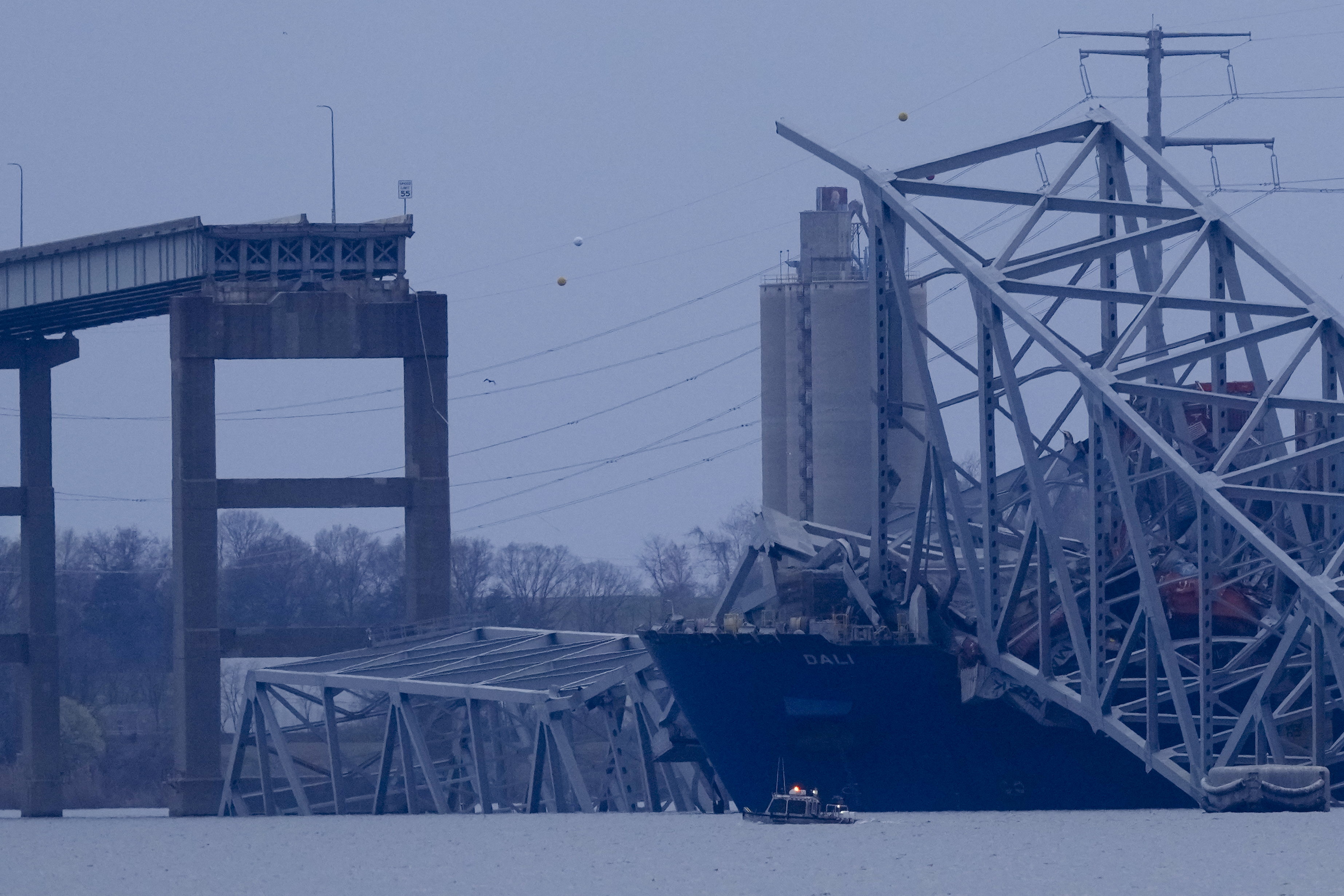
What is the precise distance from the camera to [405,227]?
94.4 meters

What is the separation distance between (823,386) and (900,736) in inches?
2659

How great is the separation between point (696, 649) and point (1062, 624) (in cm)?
904

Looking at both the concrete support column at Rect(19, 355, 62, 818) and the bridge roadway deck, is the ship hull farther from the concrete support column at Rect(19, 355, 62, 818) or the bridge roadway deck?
the concrete support column at Rect(19, 355, 62, 818)

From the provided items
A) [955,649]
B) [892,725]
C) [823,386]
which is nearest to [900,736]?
[892,725]

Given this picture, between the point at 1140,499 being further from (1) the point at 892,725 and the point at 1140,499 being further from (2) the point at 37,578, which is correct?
(2) the point at 37,578

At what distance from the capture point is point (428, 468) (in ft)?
303

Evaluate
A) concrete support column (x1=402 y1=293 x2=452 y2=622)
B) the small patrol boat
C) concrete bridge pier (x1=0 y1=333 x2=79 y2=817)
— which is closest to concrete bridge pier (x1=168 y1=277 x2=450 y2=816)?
concrete support column (x1=402 y1=293 x2=452 y2=622)

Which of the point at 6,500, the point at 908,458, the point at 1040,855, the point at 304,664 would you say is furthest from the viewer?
the point at 908,458

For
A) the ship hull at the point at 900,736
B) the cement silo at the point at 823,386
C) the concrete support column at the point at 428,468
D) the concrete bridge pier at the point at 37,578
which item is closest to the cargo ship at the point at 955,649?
the ship hull at the point at 900,736

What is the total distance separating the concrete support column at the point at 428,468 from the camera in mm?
91625

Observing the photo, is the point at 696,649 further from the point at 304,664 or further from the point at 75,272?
the point at 75,272

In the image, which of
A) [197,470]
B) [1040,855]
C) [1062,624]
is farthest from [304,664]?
[1040,855]

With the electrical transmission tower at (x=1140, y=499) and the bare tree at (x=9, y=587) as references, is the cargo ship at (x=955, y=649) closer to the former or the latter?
the electrical transmission tower at (x=1140, y=499)

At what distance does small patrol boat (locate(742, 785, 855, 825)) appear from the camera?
60500mm
